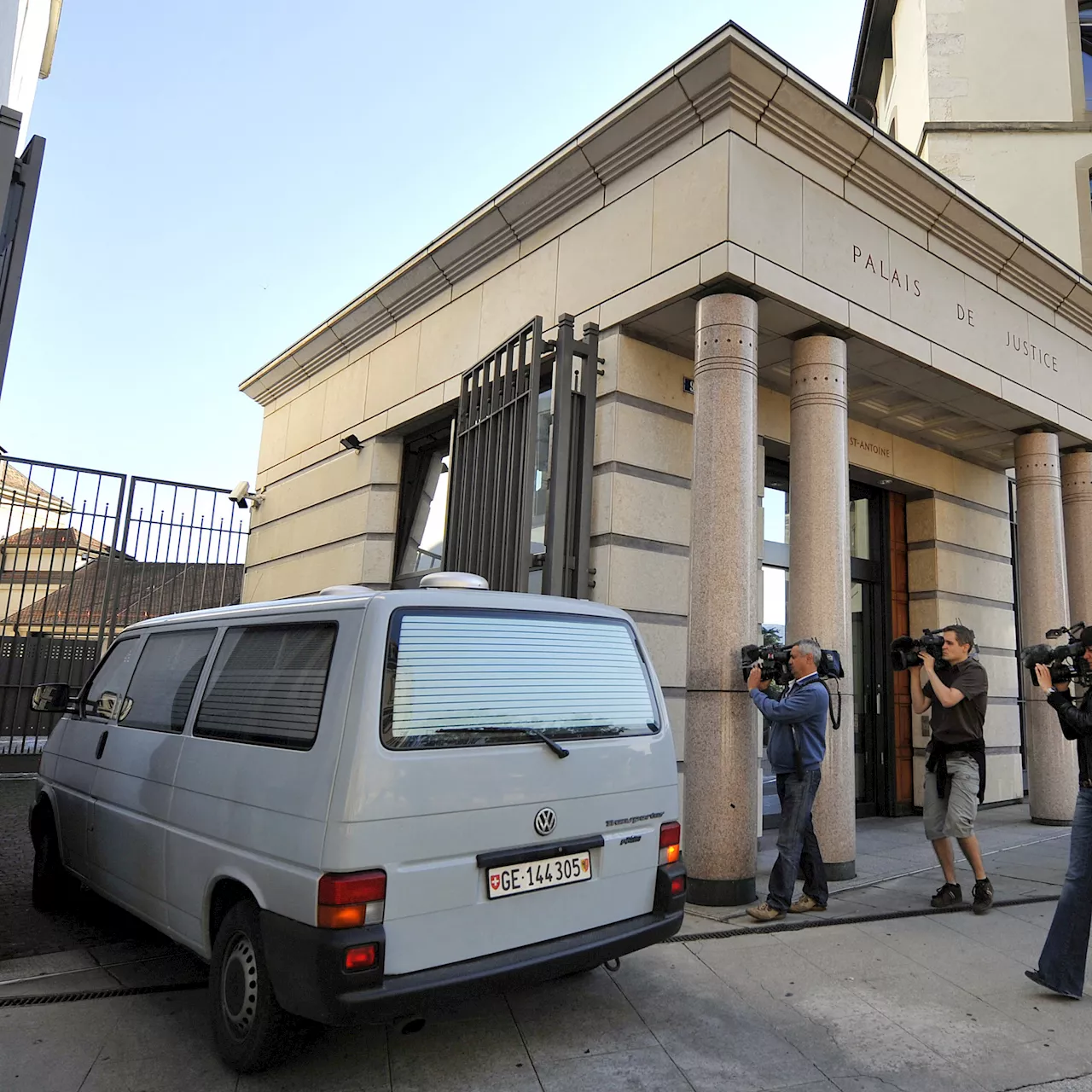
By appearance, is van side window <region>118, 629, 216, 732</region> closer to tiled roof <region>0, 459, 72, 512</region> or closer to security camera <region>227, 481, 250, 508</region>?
tiled roof <region>0, 459, 72, 512</region>

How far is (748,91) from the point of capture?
20.9ft

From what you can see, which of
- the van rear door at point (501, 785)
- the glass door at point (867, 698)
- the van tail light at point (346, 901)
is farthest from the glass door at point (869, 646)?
the van tail light at point (346, 901)

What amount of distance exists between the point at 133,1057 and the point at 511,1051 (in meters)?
1.43

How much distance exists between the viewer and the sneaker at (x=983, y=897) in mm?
5387

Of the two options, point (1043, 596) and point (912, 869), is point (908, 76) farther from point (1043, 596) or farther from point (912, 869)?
point (912, 869)

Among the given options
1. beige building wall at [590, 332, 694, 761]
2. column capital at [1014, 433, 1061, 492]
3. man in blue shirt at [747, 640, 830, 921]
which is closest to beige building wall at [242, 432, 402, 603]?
beige building wall at [590, 332, 694, 761]

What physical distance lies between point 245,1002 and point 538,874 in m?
1.15

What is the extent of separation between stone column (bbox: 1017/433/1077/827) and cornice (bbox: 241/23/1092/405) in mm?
1782

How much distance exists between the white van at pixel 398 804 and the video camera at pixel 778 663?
1852 millimetres

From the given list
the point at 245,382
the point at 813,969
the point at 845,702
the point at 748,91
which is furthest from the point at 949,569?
the point at 245,382

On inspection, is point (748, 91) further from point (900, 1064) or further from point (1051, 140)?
point (1051, 140)

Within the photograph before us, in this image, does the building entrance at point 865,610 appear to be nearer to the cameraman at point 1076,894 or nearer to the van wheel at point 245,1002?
the cameraman at point 1076,894

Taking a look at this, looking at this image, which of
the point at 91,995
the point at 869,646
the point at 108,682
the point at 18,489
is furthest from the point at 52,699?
the point at 869,646

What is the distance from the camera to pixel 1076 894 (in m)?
3.82
